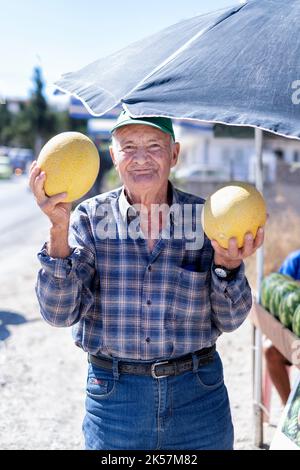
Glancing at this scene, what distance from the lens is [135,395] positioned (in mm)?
2340

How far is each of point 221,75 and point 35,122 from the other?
250 feet

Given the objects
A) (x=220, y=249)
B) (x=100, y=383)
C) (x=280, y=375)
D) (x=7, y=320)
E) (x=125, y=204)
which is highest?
(x=125, y=204)

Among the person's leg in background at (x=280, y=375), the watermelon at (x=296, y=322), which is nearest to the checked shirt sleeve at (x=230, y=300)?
the watermelon at (x=296, y=322)

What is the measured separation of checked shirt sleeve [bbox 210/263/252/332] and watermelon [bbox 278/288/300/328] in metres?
1.33

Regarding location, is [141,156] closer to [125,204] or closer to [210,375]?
[125,204]

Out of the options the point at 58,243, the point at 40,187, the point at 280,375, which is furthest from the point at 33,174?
the point at 280,375

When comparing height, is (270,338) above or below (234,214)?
below

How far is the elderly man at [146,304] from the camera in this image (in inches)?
90.8

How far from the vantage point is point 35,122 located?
7569cm

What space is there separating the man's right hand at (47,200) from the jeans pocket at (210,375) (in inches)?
32.9

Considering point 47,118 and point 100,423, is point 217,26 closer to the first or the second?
point 100,423

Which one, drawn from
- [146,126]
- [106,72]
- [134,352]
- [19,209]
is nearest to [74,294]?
[134,352]

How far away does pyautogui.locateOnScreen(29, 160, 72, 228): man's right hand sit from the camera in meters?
2.06

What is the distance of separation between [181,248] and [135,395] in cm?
60
